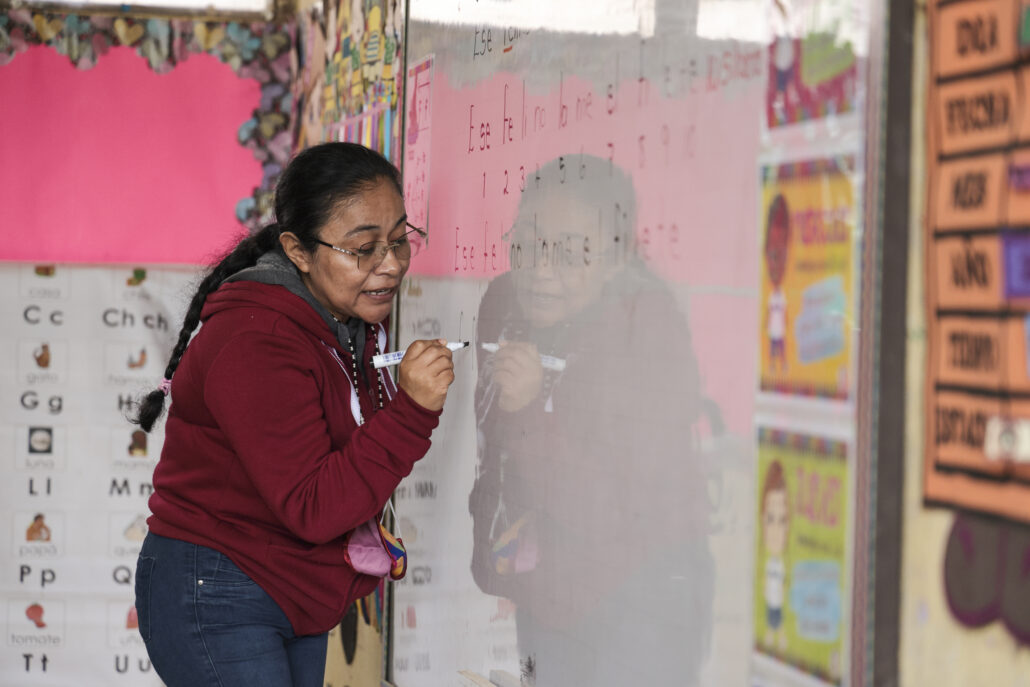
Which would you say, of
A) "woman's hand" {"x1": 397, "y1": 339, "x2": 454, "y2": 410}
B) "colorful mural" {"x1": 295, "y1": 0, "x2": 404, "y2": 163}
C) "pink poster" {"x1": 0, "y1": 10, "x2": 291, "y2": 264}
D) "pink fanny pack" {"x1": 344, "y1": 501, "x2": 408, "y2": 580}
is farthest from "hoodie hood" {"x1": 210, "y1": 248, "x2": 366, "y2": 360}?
"pink poster" {"x1": 0, "y1": 10, "x2": 291, "y2": 264}

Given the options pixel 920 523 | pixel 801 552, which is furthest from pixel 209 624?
pixel 920 523

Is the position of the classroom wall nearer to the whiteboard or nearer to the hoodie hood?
the whiteboard

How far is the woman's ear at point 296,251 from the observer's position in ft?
4.38

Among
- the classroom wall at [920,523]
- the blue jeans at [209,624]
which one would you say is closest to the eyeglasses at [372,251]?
the blue jeans at [209,624]

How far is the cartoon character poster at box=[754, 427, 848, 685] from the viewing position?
2.62ft

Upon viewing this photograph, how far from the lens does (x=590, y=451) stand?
3.73ft

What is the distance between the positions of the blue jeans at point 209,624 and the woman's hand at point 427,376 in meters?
0.31

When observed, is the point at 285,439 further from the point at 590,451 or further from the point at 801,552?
the point at 801,552

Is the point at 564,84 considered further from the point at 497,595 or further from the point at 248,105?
the point at 248,105

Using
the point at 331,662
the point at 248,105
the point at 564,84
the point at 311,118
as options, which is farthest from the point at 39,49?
the point at 564,84

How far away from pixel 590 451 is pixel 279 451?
0.34 metres

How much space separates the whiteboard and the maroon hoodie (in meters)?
0.17

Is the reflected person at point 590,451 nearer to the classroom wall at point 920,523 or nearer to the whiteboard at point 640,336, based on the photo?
the whiteboard at point 640,336

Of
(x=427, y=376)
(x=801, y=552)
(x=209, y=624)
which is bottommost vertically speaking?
(x=209, y=624)
